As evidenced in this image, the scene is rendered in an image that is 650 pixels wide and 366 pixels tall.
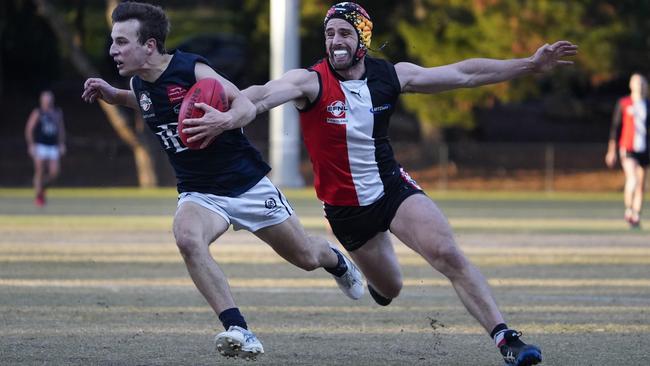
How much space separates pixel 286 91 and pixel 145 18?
918 millimetres

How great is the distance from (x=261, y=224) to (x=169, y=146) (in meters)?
0.72

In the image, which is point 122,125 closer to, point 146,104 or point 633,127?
point 633,127

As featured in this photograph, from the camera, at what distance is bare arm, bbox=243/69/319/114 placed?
23.7 ft

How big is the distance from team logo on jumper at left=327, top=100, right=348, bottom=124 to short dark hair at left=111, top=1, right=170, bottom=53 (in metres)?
1.04

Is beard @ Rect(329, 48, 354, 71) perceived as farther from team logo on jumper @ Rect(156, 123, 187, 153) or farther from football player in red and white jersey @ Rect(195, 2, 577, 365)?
team logo on jumper @ Rect(156, 123, 187, 153)

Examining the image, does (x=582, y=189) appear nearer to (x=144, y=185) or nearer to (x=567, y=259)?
(x=144, y=185)

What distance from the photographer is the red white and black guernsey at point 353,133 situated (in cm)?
758

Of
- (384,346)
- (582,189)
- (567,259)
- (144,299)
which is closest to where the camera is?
(384,346)

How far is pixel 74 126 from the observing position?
134 ft

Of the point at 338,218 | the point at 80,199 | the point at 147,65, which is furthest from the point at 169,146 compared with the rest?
the point at 80,199

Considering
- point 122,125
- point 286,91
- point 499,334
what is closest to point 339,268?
point 286,91

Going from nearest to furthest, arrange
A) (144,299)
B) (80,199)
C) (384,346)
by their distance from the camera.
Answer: (384,346) → (144,299) → (80,199)

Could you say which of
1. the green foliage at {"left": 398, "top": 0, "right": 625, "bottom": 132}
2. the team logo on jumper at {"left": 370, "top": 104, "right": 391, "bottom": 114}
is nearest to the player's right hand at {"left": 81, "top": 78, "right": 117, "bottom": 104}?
the team logo on jumper at {"left": 370, "top": 104, "right": 391, "bottom": 114}

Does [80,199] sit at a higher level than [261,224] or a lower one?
lower
